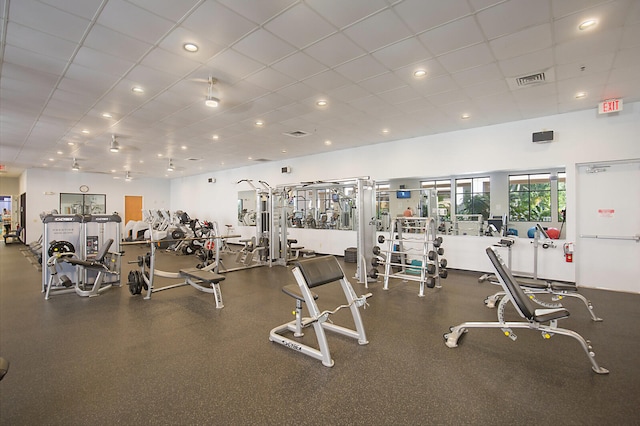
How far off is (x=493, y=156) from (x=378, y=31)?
166 inches

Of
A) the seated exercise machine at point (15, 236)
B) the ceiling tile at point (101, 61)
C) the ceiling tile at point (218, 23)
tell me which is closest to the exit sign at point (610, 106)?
the ceiling tile at point (218, 23)

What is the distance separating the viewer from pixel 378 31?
2943 mm

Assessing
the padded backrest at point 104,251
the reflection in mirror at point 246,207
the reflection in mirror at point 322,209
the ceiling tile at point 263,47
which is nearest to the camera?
the ceiling tile at point 263,47

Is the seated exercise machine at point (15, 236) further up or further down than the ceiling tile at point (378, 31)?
further down

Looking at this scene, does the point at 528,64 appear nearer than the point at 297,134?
Yes

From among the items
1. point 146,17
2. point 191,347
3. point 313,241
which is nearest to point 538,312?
point 191,347

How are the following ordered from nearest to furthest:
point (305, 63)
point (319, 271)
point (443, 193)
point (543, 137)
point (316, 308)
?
point (316, 308), point (319, 271), point (305, 63), point (543, 137), point (443, 193)

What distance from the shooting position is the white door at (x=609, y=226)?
482 centimetres

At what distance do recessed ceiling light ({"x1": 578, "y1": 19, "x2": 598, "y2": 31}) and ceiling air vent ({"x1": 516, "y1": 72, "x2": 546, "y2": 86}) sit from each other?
983 mm

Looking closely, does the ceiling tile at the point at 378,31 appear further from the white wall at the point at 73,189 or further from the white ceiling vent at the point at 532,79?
the white wall at the point at 73,189

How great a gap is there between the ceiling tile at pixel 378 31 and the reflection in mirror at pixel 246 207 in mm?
8617

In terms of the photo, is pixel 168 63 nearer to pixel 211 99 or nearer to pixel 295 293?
pixel 211 99

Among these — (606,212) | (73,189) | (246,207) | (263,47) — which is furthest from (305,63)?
(73,189)

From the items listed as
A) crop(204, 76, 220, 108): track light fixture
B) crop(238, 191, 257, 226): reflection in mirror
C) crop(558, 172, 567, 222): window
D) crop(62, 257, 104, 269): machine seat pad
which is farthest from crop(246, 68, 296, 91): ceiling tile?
crop(238, 191, 257, 226): reflection in mirror
